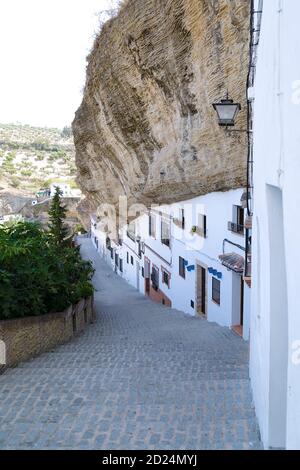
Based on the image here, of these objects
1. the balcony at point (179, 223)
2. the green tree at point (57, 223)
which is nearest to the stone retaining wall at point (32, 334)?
the balcony at point (179, 223)

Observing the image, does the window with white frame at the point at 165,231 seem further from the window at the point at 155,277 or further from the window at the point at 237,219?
the window at the point at 237,219

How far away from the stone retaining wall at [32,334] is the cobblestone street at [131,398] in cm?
20

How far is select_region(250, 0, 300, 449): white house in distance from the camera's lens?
2695 mm

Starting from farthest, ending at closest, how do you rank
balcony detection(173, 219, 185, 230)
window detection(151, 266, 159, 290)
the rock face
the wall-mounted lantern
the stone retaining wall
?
window detection(151, 266, 159, 290), balcony detection(173, 219, 185, 230), the rock face, the wall-mounted lantern, the stone retaining wall

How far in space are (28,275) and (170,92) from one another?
20.9ft

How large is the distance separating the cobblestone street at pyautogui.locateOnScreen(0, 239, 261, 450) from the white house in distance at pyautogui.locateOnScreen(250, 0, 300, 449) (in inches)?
25.6

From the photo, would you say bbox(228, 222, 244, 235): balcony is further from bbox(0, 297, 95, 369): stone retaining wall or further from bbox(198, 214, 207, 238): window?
bbox(0, 297, 95, 369): stone retaining wall

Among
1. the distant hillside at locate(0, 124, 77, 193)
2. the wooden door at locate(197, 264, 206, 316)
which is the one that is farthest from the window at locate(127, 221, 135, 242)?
the distant hillside at locate(0, 124, 77, 193)

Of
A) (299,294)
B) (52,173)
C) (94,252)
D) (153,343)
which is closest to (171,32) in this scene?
(153,343)

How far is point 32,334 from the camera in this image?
8133 mm

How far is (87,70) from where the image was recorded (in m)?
15.6

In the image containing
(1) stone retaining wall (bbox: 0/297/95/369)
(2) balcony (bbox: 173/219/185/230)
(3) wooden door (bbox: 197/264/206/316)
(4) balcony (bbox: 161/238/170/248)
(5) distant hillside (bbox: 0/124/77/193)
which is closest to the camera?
(1) stone retaining wall (bbox: 0/297/95/369)

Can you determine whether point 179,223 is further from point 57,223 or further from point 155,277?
point 57,223

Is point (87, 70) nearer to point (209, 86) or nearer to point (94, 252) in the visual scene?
point (209, 86)
